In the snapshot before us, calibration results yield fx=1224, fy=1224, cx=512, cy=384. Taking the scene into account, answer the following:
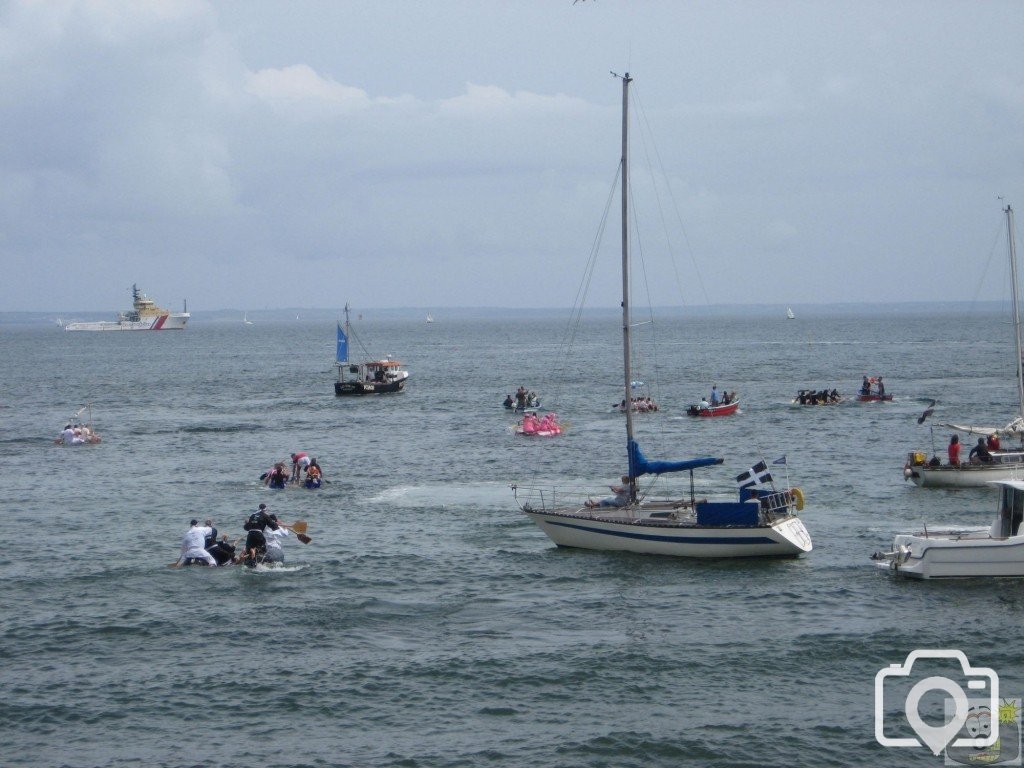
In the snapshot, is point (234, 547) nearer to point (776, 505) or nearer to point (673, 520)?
point (673, 520)

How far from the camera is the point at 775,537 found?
118ft

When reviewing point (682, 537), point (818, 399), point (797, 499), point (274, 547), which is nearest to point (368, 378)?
point (818, 399)

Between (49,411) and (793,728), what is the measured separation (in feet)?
279

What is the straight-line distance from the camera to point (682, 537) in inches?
1441

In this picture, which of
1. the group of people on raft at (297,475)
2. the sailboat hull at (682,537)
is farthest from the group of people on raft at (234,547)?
the group of people on raft at (297,475)

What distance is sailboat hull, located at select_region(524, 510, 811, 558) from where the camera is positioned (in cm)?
3609

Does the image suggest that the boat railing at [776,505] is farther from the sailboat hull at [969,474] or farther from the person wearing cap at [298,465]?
the person wearing cap at [298,465]

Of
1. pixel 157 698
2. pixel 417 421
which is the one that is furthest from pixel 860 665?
pixel 417 421

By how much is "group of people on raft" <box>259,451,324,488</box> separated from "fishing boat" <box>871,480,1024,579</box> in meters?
27.4

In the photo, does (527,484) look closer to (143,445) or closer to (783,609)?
(783,609)

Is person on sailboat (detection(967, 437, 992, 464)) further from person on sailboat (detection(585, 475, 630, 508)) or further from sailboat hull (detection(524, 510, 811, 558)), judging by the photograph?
person on sailboat (detection(585, 475, 630, 508))
